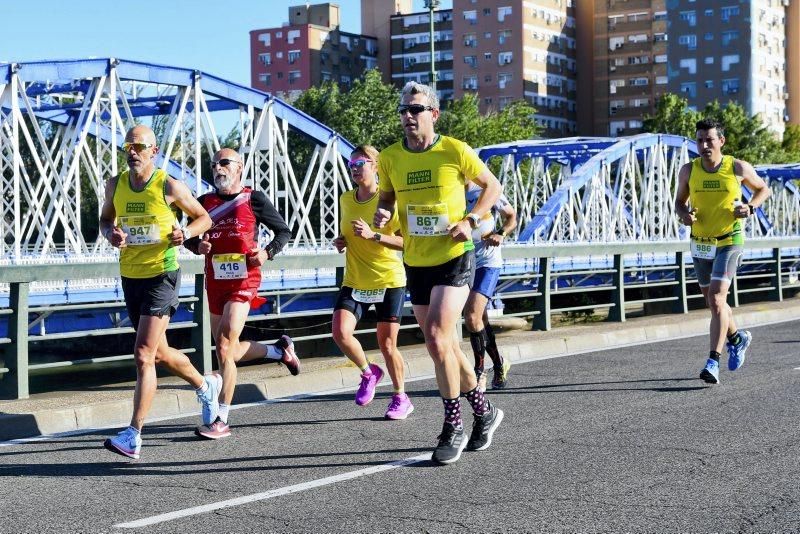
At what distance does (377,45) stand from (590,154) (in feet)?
285

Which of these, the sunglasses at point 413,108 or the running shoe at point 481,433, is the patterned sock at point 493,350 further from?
the sunglasses at point 413,108

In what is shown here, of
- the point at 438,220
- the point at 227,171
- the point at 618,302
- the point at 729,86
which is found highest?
the point at 729,86

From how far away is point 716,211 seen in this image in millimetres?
11172

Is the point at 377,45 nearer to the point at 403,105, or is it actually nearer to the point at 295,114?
the point at 295,114

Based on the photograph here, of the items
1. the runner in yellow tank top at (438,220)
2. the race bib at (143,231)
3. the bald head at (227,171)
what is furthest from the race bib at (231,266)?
the runner in yellow tank top at (438,220)

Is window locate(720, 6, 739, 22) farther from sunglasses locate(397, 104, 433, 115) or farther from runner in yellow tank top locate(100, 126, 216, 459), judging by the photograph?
sunglasses locate(397, 104, 433, 115)

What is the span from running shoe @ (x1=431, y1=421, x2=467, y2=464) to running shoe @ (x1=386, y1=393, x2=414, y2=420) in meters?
1.92

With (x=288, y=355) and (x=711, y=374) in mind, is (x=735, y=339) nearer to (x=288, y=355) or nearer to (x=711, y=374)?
(x=711, y=374)

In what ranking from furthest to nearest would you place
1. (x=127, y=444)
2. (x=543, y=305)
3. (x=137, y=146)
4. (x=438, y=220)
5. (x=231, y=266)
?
(x=543, y=305), (x=231, y=266), (x=137, y=146), (x=127, y=444), (x=438, y=220)

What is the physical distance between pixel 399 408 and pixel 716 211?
3538 mm

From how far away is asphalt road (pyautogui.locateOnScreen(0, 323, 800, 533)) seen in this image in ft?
19.4

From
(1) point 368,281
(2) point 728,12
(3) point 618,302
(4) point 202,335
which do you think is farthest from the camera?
(2) point 728,12

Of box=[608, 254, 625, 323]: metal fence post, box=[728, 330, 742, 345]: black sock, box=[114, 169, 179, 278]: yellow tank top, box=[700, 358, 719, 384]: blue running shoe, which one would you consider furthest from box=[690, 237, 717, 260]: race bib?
box=[608, 254, 625, 323]: metal fence post

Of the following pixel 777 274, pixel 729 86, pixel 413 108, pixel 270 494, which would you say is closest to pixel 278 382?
pixel 413 108
